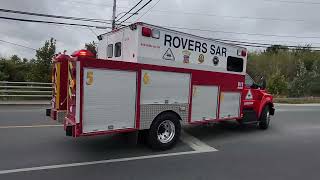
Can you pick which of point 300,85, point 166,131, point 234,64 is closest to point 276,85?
point 300,85

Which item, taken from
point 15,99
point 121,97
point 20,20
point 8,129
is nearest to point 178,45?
point 121,97

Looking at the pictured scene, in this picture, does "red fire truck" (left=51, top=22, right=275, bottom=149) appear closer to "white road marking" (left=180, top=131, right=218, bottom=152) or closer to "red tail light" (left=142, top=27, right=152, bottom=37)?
"red tail light" (left=142, top=27, right=152, bottom=37)

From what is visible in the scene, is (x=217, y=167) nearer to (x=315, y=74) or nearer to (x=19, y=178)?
(x=19, y=178)

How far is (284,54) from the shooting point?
182ft

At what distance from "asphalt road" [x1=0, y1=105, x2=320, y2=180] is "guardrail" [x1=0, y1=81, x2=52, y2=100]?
9.76 m

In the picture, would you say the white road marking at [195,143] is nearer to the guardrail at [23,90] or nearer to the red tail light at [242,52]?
the red tail light at [242,52]

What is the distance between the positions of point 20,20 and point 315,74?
34193 mm

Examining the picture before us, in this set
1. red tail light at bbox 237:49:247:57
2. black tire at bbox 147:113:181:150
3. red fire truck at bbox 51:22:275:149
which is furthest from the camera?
red tail light at bbox 237:49:247:57

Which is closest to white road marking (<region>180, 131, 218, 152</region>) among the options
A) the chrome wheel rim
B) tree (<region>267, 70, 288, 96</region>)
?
the chrome wheel rim

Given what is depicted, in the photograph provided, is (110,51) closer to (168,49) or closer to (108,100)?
(168,49)

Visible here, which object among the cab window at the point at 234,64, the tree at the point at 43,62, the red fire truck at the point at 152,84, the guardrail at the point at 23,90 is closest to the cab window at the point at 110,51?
the red fire truck at the point at 152,84

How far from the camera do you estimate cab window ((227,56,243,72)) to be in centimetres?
1030

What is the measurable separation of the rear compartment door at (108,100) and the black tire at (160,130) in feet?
2.06

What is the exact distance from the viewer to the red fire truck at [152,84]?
6941 millimetres
